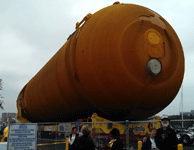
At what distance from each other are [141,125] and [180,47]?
3.20 metres

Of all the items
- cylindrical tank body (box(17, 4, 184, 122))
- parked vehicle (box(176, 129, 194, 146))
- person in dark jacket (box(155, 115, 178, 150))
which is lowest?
parked vehicle (box(176, 129, 194, 146))

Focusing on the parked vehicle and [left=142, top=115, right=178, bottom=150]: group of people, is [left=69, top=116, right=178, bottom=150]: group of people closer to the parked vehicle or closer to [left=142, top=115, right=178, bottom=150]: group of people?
[left=142, top=115, right=178, bottom=150]: group of people

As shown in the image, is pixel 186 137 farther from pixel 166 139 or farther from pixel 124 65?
pixel 166 139

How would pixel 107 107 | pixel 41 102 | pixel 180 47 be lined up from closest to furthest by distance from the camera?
pixel 107 107 < pixel 180 47 < pixel 41 102

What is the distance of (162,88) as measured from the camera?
674 cm

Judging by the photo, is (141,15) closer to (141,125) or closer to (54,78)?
(141,125)

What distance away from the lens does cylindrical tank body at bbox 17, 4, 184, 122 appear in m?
6.44

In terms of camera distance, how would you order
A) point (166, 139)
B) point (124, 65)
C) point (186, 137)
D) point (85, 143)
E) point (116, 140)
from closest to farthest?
1. point (85, 143)
2. point (116, 140)
3. point (166, 139)
4. point (124, 65)
5. point (186, 137)

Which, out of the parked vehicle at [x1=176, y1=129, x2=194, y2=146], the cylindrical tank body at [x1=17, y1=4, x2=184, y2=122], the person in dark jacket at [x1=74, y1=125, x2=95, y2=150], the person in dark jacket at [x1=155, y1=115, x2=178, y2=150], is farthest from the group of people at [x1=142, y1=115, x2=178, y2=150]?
the parked vehicle at [x1=176, y1=129, x2=194, y2=146]

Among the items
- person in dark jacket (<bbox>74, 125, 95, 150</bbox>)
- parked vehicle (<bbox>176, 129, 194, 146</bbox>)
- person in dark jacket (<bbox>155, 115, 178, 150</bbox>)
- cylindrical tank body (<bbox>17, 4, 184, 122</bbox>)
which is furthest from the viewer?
parked vehicle (<bbox>176, 129, 194, 146</bbox>)

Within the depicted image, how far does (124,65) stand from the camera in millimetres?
6371

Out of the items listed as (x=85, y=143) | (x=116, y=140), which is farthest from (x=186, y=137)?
(x=85, y=143)

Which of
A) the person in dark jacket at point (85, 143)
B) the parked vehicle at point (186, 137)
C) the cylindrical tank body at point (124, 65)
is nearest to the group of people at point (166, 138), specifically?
Answer: the person in dark jacket at point (85, 143)

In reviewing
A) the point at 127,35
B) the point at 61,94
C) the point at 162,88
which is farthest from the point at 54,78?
the point at 162,88
